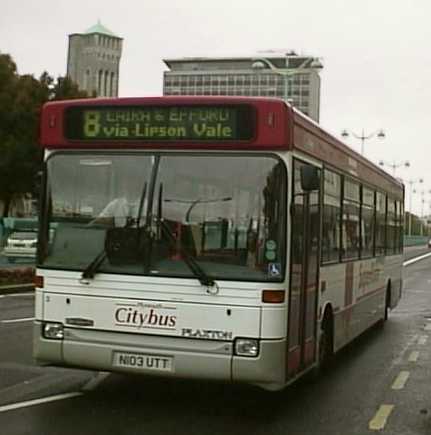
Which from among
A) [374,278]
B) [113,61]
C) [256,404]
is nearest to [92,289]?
[256,404]

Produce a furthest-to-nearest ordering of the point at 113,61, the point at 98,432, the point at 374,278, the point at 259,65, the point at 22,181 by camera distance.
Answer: the point at 113,61 → the point at 22,181 → the point at 259,65 → the point at 374,278 → the point at 98,432

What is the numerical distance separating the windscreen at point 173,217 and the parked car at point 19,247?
887 inches

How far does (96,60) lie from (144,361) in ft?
301

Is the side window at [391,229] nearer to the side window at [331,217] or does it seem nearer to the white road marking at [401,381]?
the white road marking at [401,381]

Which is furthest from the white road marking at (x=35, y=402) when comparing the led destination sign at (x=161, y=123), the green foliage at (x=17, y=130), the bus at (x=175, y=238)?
the green foliage at (x=17, y=130)

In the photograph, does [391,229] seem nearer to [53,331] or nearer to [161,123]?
[161,123]

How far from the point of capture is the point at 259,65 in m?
39.2

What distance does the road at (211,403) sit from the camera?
7.36 m

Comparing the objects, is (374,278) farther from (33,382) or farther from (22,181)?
(22,181)

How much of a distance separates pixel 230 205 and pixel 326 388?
3.00m

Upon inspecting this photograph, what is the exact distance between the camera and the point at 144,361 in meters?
7.57

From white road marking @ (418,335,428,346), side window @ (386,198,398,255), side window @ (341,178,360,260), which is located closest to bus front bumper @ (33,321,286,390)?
side window @ (341,178,360,260)

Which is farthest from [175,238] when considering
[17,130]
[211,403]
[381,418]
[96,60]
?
[96,60]

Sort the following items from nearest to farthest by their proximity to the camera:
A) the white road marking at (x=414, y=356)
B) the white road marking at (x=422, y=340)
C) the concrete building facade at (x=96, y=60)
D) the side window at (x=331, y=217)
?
the side window at (x=331, y=217) → the white road marking at (x=414, y=356) → the white road marking at (x=422, y=340) → the concrete building facade at (x=96, y=60)
